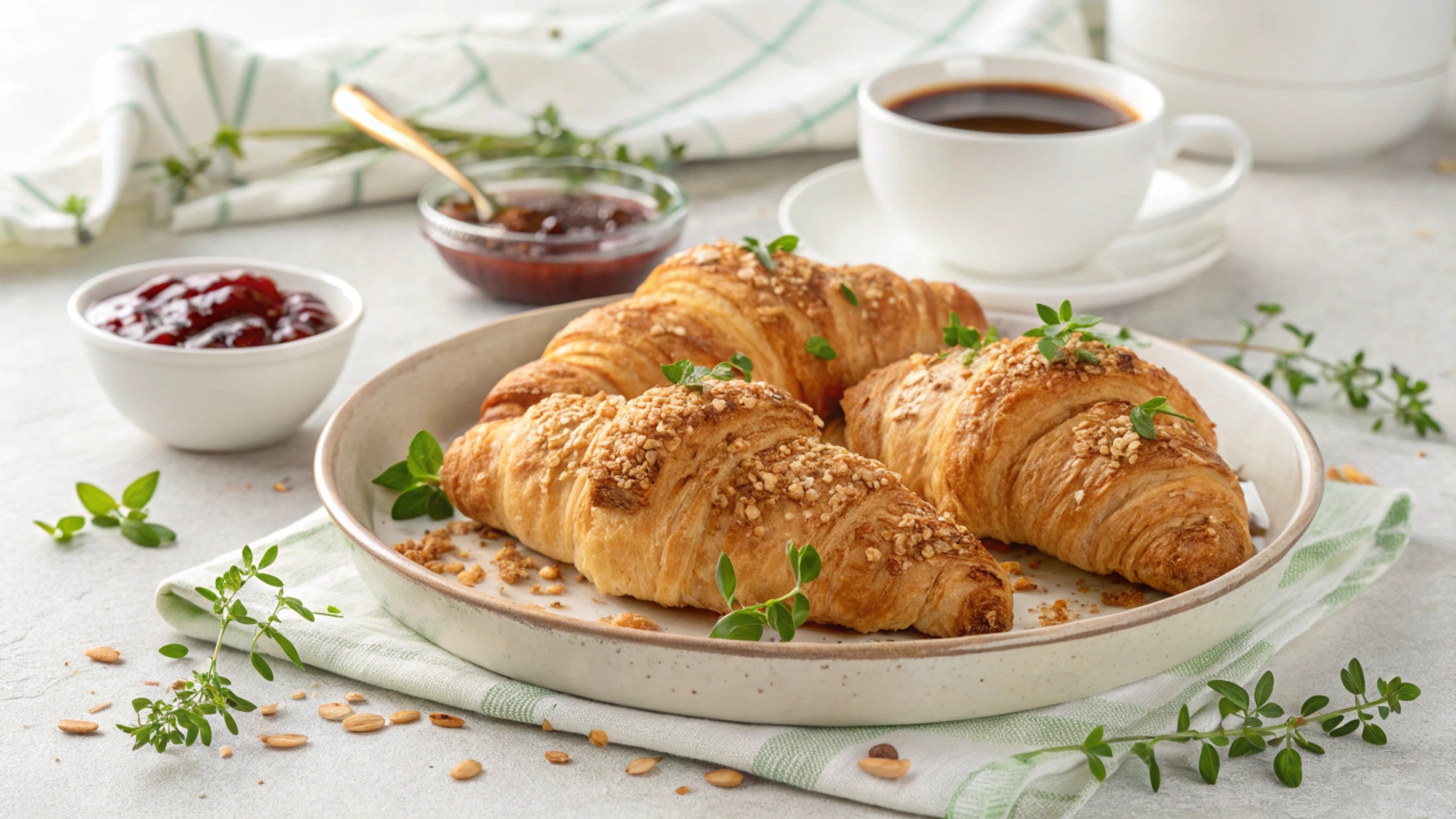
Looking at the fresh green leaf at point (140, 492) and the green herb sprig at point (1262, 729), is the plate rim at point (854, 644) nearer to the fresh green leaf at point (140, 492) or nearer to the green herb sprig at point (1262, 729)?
the green herb sprig at point (1262, 729)

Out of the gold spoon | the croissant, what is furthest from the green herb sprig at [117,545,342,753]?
the gold spoon

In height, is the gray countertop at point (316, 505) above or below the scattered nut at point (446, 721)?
below

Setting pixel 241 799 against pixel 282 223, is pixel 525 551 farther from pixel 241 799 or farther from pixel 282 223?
pixel 282 223

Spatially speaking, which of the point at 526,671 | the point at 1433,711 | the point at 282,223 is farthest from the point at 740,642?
the point at 282,223

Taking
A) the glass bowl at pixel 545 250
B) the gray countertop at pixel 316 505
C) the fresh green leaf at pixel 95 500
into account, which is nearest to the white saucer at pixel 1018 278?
the gray countertop at pixel 316 505

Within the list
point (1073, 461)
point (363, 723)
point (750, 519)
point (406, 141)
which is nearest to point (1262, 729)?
point (1073, 461)
